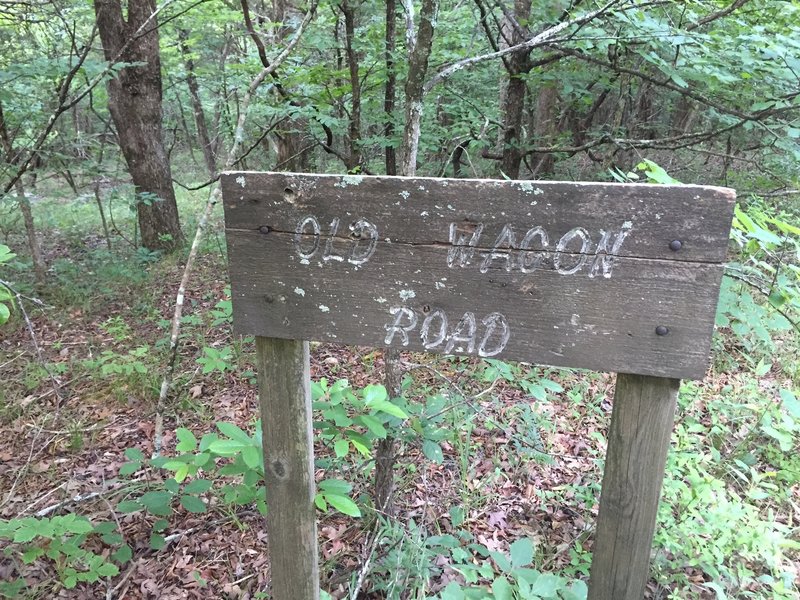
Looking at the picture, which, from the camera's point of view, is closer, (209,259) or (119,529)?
(119,529)

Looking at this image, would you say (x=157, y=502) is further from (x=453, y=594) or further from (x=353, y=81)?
(x=353, y=81)

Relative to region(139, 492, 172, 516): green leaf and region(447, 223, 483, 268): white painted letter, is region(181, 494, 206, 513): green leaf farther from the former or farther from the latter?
region(447, 223, 483, 268): white painted letter

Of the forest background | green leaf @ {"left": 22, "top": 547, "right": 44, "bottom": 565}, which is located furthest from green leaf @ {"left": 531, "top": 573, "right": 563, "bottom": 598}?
green leaf @ {"left": 22, "top": 547, "right": 44, "bottom": 565}

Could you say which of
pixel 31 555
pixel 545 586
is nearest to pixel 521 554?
pixel 545 586

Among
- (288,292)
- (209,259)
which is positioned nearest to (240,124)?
(288,292)

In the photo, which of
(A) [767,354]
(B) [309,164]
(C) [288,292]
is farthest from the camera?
(B) [309,164]

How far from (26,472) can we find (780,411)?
5092mm

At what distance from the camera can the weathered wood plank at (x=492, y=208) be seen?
118cm

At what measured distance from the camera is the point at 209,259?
22.0 ft

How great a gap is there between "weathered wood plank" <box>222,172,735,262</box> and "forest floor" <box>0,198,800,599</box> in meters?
1.06

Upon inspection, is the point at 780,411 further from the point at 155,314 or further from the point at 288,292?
the point at 155,314

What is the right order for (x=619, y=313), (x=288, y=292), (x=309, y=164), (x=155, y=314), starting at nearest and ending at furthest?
1. (x=619, y=313)
2. (x=288, y=292)
3. (x=155, y=314)
4. (x=309, y=164)

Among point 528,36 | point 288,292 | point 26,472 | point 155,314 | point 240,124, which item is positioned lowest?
point 26,472

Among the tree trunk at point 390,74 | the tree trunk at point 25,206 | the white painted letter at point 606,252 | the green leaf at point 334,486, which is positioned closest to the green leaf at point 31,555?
the green leaf at point 334,486
